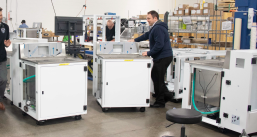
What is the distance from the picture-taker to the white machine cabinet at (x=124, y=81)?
139 inches

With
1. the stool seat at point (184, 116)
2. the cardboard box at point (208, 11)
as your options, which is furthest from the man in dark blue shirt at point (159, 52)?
the cardboard box at point (208, 11)

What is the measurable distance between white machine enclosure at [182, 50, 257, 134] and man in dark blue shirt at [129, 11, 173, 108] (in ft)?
3.28

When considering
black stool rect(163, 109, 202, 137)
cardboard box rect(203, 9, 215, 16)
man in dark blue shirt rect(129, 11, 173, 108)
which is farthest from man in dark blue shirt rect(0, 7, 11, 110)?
cardboard box rect(203, 9, 215, 16)

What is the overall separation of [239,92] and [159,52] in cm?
140

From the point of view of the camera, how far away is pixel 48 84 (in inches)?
119

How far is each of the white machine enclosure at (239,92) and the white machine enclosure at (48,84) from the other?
5.40ft

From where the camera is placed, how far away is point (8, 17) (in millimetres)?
9891

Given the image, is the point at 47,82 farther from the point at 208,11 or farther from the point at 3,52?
the point at 208,11

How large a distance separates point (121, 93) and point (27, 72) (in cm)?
131

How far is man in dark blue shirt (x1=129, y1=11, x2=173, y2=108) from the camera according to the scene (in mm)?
3716

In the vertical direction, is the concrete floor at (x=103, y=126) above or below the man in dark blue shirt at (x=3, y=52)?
below

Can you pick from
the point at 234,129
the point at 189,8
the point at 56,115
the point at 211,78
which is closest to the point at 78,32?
the point at 56,115

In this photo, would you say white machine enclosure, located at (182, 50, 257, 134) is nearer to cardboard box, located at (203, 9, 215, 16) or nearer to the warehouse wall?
cardboard box, located at (203, 9, 215, 16)

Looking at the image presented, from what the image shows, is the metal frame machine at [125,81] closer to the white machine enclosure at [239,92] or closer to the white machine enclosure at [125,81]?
the white machine enclosure at [125,81]
